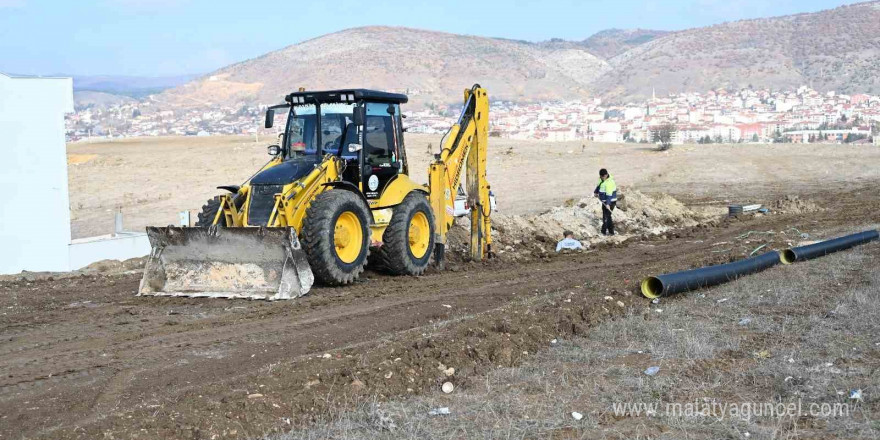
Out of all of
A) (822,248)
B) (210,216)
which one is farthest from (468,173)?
(822,248)

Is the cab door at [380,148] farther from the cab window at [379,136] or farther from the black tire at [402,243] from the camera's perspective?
the black tire at [402,243]

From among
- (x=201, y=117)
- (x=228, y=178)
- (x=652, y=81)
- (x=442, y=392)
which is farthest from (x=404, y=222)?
(x=652, y=81)

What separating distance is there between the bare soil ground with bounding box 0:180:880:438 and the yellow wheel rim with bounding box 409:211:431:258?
42 centimetres

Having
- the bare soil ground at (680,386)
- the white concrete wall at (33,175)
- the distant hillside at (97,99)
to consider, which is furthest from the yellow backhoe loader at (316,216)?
the distant hillside at (97,99)

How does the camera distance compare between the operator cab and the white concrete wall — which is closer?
the operator cab

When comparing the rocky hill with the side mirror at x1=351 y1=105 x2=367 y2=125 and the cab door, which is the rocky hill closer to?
the cab door

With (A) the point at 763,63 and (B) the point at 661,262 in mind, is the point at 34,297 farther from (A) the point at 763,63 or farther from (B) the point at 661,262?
(A) the point at 763,63

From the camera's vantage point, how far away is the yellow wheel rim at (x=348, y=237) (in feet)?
36.7

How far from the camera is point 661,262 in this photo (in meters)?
12.9

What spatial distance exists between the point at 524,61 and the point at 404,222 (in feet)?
464

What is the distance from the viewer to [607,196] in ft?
58.0

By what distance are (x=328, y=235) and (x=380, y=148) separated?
2.02m

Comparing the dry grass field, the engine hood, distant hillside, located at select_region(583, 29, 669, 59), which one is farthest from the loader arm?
distant hillside, located at select_region(583, 29, 669, 59)

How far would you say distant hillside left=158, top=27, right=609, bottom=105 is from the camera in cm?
12569
